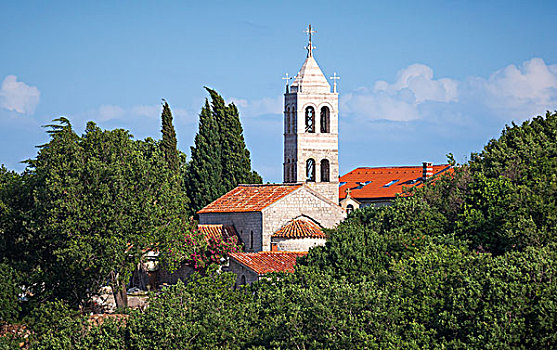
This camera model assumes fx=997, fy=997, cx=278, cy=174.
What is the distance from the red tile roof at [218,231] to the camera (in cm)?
5683

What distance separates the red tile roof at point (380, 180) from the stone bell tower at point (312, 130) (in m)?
24.0

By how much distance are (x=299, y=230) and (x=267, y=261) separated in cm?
480

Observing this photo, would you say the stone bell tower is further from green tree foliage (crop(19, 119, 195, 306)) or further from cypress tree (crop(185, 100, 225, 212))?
green tree foliage (crop(19, 119, 195, 306))

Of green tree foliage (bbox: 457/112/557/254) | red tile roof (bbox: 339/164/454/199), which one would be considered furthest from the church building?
red tile roof (bbox: 339/164/454/199)

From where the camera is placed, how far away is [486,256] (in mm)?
36000

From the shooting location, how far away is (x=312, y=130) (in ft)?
215

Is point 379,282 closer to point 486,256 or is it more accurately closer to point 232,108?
point 486,256

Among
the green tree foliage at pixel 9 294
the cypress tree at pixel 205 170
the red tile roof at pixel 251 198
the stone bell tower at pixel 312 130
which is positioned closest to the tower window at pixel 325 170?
the stone bell tower at pixel 312 130

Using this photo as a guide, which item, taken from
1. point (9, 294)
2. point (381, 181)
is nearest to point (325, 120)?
point (9, 294)

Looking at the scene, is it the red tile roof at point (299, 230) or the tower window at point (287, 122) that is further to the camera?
the tower window at point (287, 122)

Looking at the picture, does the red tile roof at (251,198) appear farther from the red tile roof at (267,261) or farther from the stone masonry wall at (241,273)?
the stone masonry wall at (241,273)

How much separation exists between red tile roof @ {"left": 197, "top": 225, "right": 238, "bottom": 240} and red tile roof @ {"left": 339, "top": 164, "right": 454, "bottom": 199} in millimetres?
32446

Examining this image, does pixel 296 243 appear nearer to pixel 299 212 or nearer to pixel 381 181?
pixel 299 212

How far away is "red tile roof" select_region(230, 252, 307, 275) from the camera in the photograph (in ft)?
161
